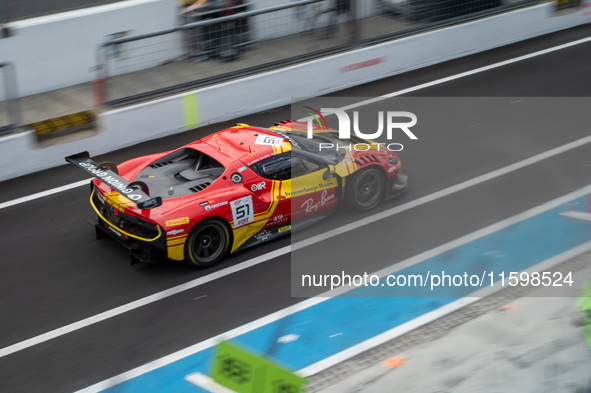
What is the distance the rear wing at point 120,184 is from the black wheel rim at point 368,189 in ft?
8.61

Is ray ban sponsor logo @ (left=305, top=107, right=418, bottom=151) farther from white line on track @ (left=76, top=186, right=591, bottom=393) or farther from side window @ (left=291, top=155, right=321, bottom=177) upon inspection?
white line on track @ (left=76, top=186, right=591, bottom=393)

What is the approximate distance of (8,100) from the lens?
9.71 m

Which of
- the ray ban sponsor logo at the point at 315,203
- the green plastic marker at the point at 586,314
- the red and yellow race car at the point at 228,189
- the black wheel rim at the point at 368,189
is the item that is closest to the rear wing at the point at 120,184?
the red and yellow race car at the point at 228,189

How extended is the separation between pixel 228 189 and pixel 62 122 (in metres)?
4.50

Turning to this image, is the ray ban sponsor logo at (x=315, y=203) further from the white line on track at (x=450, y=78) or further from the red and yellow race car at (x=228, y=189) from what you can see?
the white line on track at (x=450, y=78)

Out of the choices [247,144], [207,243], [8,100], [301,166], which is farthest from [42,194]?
[301,166]

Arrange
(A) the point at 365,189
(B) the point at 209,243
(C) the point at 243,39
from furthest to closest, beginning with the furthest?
(C) the point at 243,39, (A) the point at 365,189, (B) the point at 209,243

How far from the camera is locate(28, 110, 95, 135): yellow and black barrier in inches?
406

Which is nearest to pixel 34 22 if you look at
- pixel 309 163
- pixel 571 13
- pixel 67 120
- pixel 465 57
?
pixel 67 120

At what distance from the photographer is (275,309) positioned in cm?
686

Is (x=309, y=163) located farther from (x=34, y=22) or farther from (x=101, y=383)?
(x=34, y=22)

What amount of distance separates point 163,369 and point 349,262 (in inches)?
103

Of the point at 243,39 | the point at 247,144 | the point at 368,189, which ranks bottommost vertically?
the point at 368,189

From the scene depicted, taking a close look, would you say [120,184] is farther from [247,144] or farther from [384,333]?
[384,333]
